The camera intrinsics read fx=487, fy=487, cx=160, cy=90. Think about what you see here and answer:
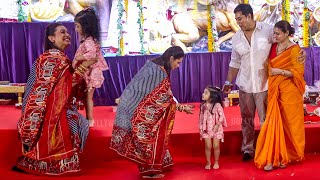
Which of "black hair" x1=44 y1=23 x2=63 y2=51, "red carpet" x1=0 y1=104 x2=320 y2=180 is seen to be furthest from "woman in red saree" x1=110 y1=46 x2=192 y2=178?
"black hair" x1=44 y1=23 x2=63 y2=51

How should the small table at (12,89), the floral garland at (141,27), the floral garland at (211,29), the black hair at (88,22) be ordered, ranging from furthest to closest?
the floral garland at (211,29) < the floral garland at (141,27) < the small table at (12,89) < the black hair at (88,22)

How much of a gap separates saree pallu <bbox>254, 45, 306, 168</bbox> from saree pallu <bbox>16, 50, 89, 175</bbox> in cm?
175

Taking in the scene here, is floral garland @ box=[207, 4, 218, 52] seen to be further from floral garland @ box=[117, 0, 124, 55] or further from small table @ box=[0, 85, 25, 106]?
small table @ box=[0, 85, 25, 106]

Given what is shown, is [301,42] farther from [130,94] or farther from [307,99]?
[130,94]

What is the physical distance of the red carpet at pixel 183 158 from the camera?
4.27 m

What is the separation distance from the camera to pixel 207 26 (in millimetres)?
8562

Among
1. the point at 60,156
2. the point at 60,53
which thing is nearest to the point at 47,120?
the point at 60,156

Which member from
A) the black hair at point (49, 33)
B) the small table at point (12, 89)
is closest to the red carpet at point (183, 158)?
the black hair at point (49, 33)

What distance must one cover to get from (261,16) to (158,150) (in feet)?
17.4

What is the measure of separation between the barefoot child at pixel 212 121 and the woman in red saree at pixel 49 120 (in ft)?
3.84

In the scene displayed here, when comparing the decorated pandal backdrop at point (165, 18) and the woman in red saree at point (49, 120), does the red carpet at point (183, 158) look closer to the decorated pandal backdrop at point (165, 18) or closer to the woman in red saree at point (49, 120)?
the woman in red saree at point (49, 120)

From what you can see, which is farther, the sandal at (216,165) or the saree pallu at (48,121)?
the sandal at (216,165)

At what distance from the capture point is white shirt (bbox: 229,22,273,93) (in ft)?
15.3

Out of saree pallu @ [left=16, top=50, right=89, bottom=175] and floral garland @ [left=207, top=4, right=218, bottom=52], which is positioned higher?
floral garland @ [left=207, top=4, right=218, bottom=52]
